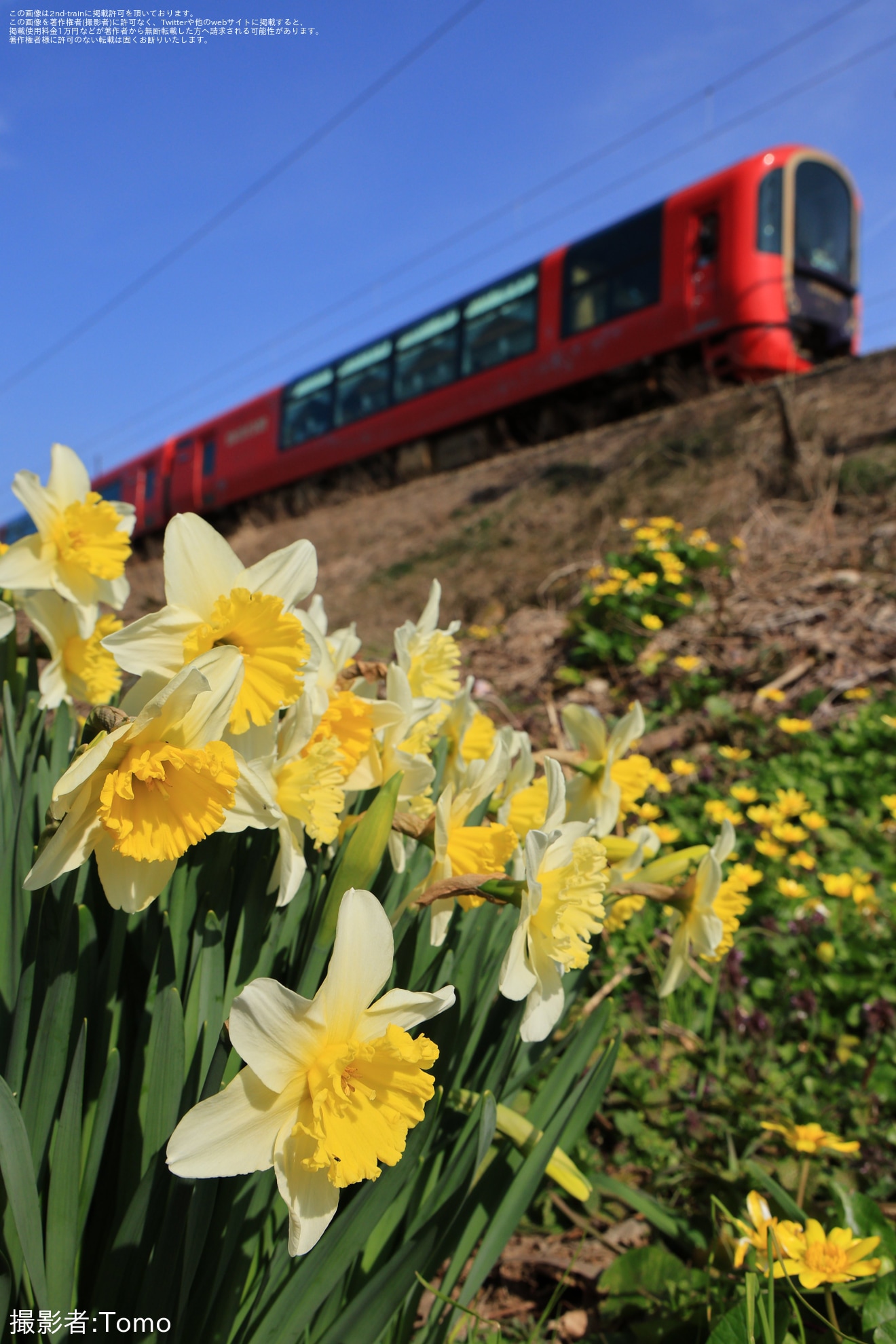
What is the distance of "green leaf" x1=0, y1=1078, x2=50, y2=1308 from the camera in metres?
0.69

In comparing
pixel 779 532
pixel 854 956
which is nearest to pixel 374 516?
pixel 779 532

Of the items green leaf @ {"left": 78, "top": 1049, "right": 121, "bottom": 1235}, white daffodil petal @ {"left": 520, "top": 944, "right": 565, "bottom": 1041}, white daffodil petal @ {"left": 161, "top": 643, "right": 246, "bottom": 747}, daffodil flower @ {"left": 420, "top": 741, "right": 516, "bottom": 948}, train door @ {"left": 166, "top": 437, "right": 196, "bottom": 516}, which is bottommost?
green leaf @ {"left": 78, "top": 1049, "right": 121, "bottom": 1235}

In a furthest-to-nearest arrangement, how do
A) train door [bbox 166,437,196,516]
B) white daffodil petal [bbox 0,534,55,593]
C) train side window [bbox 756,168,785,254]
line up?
train door [bbox 166,437,196,516]
train side window [bbox 756,168,785,254]
white daffodil petal [bbox 0,534,55,593]

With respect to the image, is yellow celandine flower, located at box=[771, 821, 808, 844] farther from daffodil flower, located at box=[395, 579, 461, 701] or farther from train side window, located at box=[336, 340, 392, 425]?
train side window, located at box=[336, 340, 392, 425]

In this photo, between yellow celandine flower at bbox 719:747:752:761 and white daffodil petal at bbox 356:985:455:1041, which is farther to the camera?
yellow celandine flower at bbox 719:747:752:761

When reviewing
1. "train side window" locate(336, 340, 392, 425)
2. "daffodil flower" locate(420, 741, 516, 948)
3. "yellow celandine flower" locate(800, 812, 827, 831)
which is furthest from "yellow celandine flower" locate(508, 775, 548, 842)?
"train side window" locate(336, 340, 392, 425)

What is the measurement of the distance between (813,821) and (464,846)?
1720 millimetres

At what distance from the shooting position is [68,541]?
1230mm

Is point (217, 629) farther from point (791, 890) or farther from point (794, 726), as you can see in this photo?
point (794, 726)

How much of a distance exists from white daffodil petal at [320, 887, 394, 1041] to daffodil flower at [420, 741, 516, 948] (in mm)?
221

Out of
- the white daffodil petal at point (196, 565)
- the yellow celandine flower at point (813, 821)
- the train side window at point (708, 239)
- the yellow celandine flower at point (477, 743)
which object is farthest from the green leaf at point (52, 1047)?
the train side window at point (708, 239)

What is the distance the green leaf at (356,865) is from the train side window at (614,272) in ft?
31.0

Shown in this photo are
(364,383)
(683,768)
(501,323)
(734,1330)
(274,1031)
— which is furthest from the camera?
(364,383)

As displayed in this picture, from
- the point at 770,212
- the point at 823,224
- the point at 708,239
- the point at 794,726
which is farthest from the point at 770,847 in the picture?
the point at 823,224
